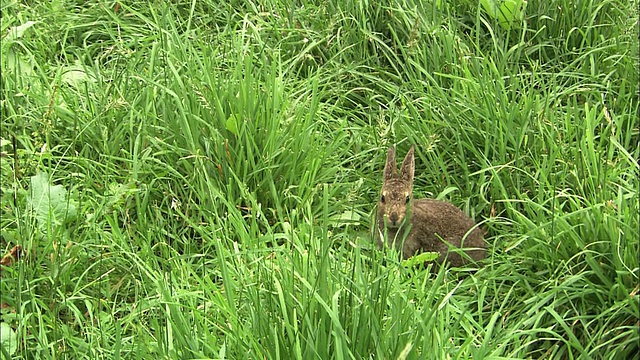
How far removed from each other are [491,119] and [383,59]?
96 cm

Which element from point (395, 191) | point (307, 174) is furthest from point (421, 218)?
point (307, 174)

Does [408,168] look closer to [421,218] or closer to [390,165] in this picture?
[390,165]

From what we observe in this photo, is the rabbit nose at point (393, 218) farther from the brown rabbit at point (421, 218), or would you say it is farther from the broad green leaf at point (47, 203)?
the broad green leaf at point (47, 203)

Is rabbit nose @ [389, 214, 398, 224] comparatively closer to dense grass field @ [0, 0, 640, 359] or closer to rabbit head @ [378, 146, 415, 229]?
rabbit head @ [378, 146, 415, 229]

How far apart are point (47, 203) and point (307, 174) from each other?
1113 millimetres

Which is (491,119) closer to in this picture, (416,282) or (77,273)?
(416,282)

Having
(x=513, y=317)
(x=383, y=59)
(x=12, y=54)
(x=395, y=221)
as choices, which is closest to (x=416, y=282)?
(x=513, y=317)

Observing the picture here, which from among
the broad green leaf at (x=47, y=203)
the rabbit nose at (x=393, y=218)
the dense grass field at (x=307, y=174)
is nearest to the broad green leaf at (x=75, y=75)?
the dense grass field at (x=307, y=174)

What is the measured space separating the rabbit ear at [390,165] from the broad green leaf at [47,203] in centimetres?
133

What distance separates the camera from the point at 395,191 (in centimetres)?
454

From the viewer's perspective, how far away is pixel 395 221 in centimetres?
446

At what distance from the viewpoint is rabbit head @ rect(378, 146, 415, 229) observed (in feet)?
14.7

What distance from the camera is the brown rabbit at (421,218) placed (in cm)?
452

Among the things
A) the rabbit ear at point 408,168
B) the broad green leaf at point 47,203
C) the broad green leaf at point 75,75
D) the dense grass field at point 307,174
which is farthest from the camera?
the broad green leaf at point 75,75
